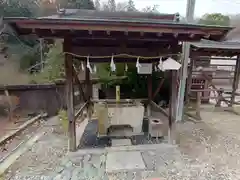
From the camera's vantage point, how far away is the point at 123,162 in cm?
357

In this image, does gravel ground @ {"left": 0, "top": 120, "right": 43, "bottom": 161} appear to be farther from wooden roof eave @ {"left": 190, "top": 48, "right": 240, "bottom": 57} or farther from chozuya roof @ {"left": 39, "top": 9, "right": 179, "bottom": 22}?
wooden roof eave @ {"left": 190, "top": 48, "right": 240, "bottom": 57}

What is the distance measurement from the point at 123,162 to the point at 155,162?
581mm

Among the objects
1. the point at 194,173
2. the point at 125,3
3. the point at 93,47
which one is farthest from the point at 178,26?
the point at 125,3

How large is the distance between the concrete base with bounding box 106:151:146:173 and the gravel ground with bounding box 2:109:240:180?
0.25 feet

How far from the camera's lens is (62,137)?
4801 mm

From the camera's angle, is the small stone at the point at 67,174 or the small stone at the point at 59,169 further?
the small stone at the point at 59,169

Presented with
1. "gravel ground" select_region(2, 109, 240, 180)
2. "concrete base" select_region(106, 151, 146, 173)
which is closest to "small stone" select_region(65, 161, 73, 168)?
"gravel ground" select_region(2, 109, 240, 180)

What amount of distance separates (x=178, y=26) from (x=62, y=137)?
3533 millimetres

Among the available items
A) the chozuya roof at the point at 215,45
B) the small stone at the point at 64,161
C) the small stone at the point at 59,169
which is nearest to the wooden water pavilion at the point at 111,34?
the small stone at the point at 64,161

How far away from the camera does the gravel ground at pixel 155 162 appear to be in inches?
128

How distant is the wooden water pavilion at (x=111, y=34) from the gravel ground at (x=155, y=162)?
1.63 ft

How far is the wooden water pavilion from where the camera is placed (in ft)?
9.88

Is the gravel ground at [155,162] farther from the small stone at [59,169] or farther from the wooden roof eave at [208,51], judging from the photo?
the wooden roof eave at [208,51]

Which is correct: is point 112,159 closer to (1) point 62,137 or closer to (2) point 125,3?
(1) point 62,137
